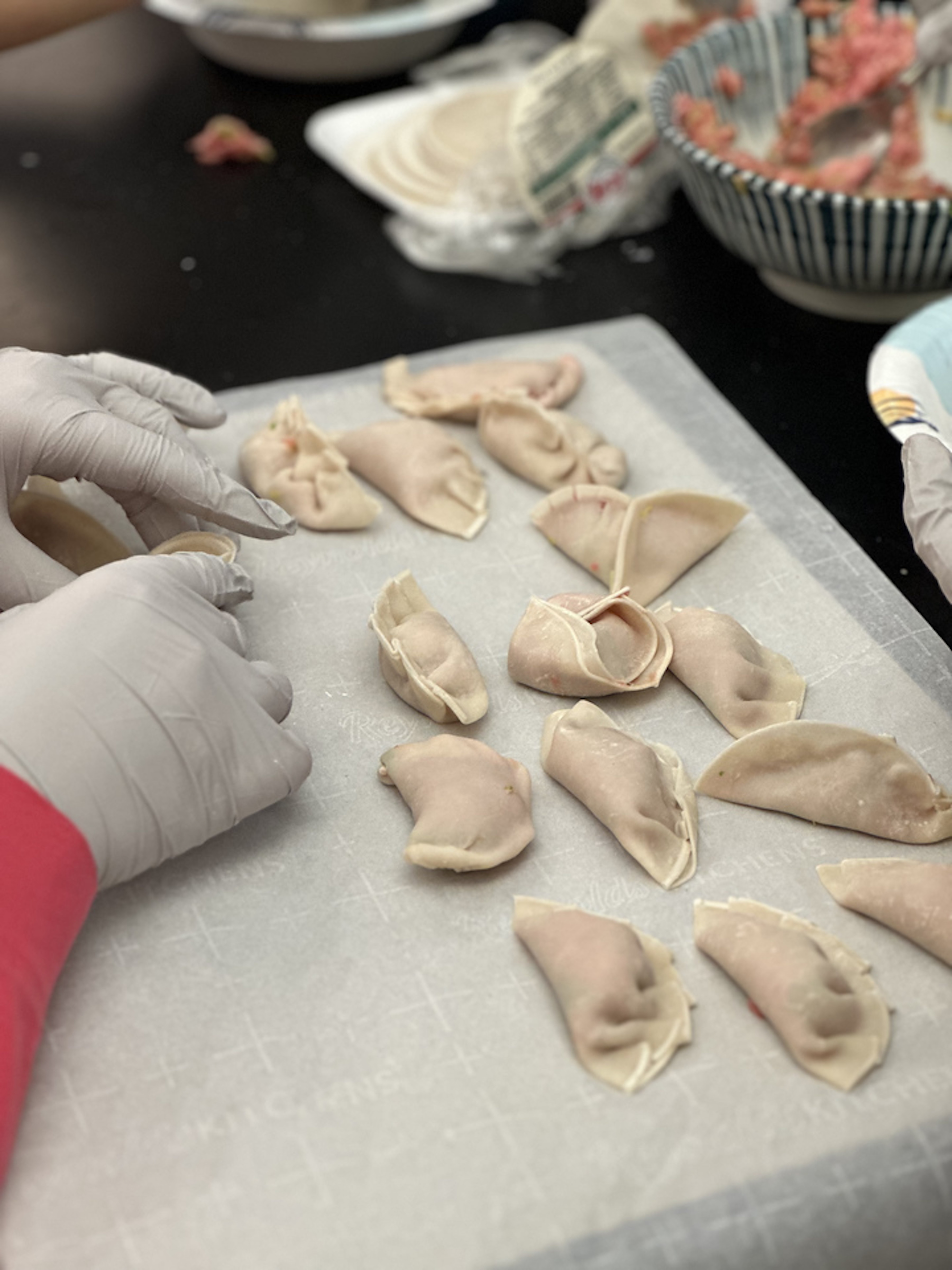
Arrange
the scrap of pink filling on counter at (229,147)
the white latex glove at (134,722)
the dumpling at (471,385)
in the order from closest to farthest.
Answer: the white latex glove at (134,722), the dumpling at (471,385), the scrap of pink filling on counter at (229,147)

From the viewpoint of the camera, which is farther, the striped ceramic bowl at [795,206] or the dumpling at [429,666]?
the striped ceramic bowl at [795,206]

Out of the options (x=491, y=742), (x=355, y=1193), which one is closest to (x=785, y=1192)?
(x=355, y=1193)

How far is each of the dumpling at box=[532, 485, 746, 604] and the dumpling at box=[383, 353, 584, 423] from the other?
22 cm

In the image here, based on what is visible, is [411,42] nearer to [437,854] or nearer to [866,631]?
[866,631]

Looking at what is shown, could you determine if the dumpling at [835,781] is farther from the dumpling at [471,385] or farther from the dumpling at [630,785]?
the dumpling at [471,385]

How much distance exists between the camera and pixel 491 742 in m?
1.26

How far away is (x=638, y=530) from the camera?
143 centimetres

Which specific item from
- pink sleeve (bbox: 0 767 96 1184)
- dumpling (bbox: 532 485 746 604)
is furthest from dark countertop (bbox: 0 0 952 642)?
pink sleeve (bbox: 0 767 96 1184)

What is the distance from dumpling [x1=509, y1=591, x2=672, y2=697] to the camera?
1265 mm

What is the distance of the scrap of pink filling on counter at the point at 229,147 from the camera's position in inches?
94.0

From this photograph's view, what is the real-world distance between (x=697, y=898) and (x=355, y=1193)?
39 centimetres

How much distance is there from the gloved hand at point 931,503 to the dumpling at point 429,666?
45cm

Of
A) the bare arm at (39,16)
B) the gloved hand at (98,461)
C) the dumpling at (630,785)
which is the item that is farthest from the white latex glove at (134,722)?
the bare arm at (39,16)

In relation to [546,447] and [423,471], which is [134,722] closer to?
[423,471]
